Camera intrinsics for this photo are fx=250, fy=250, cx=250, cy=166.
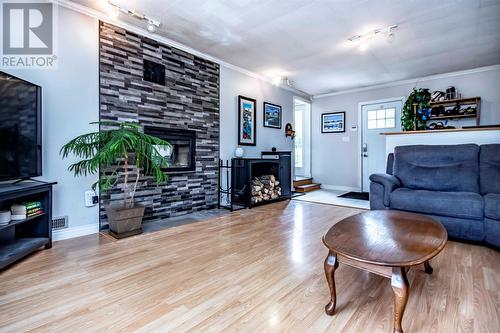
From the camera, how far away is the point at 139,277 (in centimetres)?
176

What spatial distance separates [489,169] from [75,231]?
175 inches

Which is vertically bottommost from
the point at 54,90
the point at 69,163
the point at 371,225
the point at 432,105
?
the point at 371,225

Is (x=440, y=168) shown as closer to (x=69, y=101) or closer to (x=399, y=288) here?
(x=399, y=288)

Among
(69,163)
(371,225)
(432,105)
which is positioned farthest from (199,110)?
(432,105)

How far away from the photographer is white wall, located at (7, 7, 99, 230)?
96.0 inches

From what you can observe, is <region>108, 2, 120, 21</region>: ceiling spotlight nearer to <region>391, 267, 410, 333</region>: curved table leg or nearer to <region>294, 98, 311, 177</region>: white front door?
<region>391, 267, 410, 333</region>: curved table leg

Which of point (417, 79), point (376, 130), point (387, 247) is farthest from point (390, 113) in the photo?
point (387, 247)

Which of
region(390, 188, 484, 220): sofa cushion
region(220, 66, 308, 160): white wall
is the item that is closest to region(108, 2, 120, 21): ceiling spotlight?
region(220, 66, 308, 160): white wall

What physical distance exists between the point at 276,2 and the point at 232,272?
8.26 feet

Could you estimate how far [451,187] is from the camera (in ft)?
9.29

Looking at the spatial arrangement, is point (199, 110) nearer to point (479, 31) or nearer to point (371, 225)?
point (371, 225)

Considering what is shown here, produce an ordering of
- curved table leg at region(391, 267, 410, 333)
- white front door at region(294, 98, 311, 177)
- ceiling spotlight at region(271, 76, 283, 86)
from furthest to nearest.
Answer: white front door at region(294, 98, 311, 177), ceiling spotlight at region(271, 76, 283, 86), curved table leg at region(391, 267, 410, 333)

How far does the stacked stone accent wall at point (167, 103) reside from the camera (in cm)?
283

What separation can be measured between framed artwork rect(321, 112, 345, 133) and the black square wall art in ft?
13.7
